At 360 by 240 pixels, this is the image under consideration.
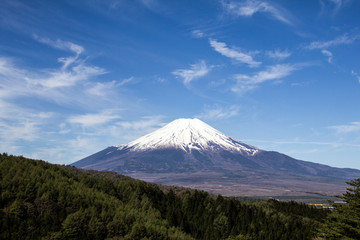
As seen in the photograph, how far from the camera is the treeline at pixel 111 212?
59.2 meters

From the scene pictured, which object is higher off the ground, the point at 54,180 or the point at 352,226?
the point at 54,180

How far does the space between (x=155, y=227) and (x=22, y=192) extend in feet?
86.4

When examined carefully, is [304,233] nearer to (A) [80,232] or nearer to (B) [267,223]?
(B) [267,223]

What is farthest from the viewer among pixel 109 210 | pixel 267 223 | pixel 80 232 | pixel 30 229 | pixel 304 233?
pixel 267 223

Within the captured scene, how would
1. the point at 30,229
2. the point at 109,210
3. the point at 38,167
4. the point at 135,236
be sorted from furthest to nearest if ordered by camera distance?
1. the point at 38,167
2. the point at 109,210
3. the point at 135,236
4. the point at 30,229

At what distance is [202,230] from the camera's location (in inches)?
3541

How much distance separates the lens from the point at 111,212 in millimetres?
69438

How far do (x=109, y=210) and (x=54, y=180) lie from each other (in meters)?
12.7

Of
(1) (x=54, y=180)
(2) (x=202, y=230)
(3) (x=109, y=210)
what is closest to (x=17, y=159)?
(1) (x=54, y=180)

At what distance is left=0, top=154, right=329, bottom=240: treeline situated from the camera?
59.2 meters

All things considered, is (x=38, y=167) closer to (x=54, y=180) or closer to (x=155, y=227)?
(x=54, y=180)

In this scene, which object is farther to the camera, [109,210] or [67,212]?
[109,210]

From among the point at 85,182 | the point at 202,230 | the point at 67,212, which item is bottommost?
the point at 202,230

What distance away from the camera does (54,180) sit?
7125 cm
